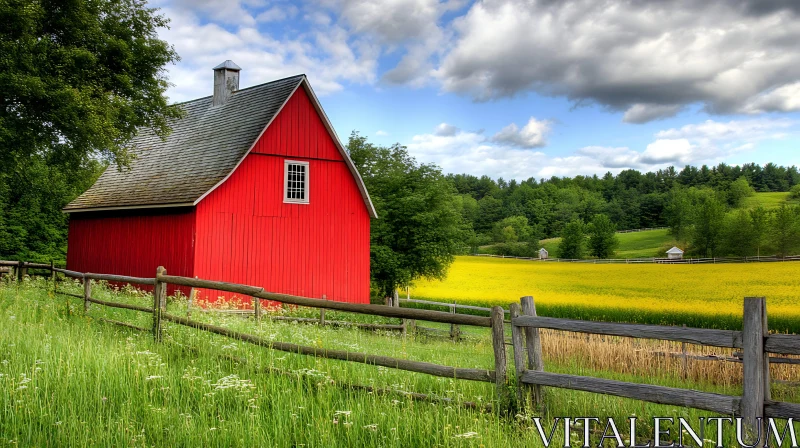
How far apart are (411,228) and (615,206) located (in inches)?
3419

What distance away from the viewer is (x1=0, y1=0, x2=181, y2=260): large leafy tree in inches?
755

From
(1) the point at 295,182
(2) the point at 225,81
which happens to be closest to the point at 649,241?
(2) the point at 225,81

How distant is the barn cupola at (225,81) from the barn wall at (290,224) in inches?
218

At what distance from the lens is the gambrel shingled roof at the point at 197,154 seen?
2230 centimetres

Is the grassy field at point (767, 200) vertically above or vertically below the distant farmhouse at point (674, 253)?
above

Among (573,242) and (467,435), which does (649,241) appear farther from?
(467,435)

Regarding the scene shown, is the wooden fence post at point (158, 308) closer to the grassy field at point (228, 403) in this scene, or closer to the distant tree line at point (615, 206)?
the grassy field at point (228, 403)

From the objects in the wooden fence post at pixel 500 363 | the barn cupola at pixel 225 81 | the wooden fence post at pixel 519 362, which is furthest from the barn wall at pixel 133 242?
the wooden fence post at pixel 519 362

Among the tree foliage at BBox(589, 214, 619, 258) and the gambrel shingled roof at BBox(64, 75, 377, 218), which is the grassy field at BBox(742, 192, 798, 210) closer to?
the tree foliage at BBox(589, 214, 619, 258)

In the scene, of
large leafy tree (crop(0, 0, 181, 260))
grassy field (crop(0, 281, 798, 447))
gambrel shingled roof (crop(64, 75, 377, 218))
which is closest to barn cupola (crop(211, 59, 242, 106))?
gambrel shingled roof (crop(64, 75, 377, 218))

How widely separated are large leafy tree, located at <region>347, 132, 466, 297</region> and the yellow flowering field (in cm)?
491

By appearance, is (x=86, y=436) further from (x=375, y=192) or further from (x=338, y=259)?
(x=375, y=192)

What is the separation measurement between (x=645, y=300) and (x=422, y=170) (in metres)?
15.0

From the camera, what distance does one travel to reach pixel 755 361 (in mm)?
5117
